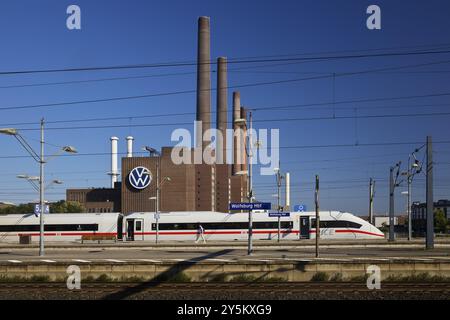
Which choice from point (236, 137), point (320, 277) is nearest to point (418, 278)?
point (320, 277)

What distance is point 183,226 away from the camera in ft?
158

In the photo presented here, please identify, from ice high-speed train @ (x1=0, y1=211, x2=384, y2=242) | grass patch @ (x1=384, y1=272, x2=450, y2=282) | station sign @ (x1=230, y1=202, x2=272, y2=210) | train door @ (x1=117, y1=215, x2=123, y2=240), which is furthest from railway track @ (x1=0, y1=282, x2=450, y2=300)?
train door @ (x1=117, y1=215, x2=123, y2=240)

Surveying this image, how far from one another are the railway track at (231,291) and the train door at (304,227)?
2656cm

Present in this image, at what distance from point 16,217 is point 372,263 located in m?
39.8

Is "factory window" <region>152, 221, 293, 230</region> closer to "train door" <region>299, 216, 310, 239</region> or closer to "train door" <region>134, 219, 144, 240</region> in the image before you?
"train door" <region>299, 216, 310, 239</region>

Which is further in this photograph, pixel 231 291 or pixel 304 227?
pixel 304 227

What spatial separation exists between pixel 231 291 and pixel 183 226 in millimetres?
30112

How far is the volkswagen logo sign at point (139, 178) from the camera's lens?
78.7 m

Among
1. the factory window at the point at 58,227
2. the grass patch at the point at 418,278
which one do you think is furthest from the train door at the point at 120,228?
the grass patch at the point at 418,278

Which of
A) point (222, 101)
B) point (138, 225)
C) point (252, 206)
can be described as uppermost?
point (222, 101)

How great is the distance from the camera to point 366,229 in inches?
1827

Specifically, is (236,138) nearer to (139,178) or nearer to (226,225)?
(139,178)
